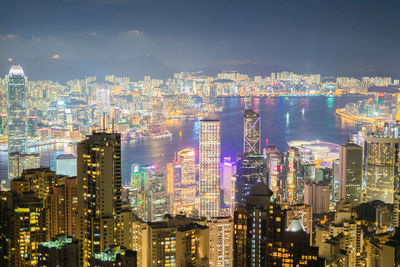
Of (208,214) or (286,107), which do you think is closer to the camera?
(208,214)

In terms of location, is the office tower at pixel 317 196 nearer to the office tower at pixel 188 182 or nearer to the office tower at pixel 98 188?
the office tower at pixel 188 182

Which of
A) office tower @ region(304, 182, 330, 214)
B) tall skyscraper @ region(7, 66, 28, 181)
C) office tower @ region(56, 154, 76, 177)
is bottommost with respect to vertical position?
office tower @ region(304, 182, 330, 214)

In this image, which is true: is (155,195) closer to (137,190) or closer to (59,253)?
(137,190)

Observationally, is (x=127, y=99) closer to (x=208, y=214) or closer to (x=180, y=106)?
(x=180, y=106)

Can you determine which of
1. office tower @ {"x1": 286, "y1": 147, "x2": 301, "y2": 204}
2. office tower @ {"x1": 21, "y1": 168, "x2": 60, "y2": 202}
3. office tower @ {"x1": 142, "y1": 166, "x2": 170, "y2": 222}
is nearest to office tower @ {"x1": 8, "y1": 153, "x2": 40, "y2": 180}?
office tower @ {"x1": 142, "y1": 166, "x2": 170, "y2": 222}

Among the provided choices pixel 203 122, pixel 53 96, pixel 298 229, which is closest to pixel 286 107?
pixel 203 122

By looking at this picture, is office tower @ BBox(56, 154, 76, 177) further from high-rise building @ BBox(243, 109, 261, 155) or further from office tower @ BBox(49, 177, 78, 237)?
high-rise building @ BBox(243, 109, 261, 155)

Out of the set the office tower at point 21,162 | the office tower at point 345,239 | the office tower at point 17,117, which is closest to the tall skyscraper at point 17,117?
the office tower at point 17,117
